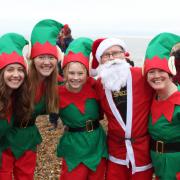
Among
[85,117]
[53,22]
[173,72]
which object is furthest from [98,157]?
[53,22]

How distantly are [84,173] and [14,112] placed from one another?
893 millimetres

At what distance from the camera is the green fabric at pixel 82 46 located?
11.3ft

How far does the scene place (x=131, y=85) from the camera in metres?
3.29

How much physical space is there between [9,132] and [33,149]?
1.08ft

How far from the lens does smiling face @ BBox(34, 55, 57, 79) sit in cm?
342

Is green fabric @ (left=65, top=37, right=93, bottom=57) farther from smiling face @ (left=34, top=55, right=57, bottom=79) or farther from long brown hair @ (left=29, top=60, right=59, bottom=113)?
long brown hair @ (left=29, top=60, right=59, bottom=113)

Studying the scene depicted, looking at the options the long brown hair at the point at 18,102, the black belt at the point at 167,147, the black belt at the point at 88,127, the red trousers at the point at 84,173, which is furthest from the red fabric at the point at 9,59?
the black belt at the point at 167,147

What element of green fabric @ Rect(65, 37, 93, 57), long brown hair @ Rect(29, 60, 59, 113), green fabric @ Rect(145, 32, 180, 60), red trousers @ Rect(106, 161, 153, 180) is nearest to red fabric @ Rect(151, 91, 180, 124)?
green fabric @ Rect(145, 32, 180, 60)

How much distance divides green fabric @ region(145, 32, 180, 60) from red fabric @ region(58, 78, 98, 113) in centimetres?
68

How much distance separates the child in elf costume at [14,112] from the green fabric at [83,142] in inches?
15.2

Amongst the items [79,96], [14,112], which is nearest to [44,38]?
[79,96]

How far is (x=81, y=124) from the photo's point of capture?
11.4 feet

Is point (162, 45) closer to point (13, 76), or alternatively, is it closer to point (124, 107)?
point (124, 107)

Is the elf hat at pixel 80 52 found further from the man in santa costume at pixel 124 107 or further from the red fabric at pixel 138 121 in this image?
the red fabric at pixel 138 121
